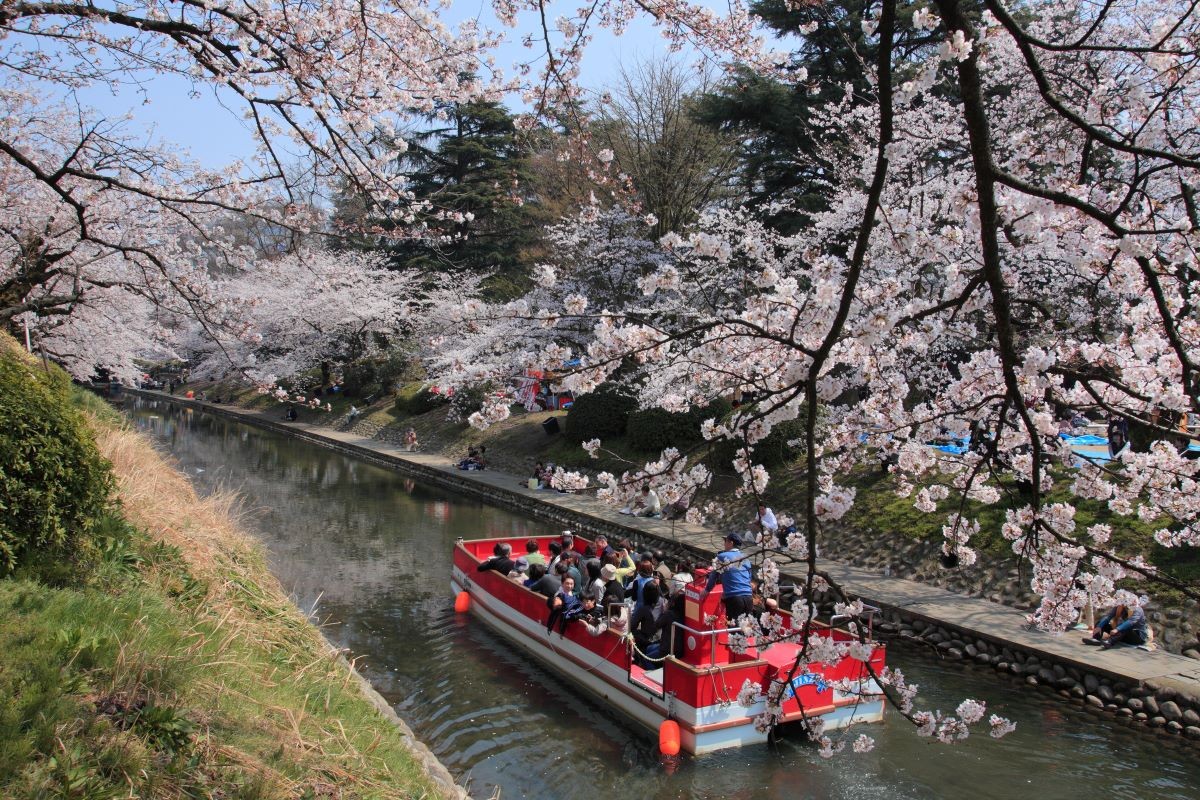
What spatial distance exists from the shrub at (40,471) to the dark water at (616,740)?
4131 millimetres

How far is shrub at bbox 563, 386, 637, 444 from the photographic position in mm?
20734

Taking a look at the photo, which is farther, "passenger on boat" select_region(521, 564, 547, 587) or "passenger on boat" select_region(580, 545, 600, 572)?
"passenger on boat" select_region(580, 545, 600, 572)

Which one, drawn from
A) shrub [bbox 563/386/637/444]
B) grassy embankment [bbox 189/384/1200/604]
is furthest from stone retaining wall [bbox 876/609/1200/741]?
shrub [bbox 563/386/637/444]

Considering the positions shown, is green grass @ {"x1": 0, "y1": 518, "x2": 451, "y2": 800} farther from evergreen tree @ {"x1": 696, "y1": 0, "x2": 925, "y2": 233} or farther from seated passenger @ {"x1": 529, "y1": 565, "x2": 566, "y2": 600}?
evergreen tree @ {"x1": 696, "y1": 0, "x2": 925, "y2": 233}

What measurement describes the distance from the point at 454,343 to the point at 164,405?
2440 cm

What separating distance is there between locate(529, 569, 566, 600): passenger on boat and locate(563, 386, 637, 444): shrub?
9.82 m

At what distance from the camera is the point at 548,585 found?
1049 centimetres

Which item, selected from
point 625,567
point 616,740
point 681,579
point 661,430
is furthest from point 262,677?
point 661,430

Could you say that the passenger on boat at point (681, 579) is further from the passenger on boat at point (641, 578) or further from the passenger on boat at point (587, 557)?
the passenger on boat at point (587, 557)

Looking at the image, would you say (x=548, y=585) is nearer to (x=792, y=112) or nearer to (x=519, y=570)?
(x=519, y=570)

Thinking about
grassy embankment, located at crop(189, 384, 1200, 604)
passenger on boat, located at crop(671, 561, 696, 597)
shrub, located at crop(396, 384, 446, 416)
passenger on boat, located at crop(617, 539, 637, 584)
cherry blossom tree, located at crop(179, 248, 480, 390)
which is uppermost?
cherry blossom tree, located at crop(179, 248, 480, 390)

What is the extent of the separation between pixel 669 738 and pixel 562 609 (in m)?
2.41

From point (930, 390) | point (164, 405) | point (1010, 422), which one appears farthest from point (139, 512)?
point (164, 405)

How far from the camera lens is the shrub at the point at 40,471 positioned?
16.1ft
